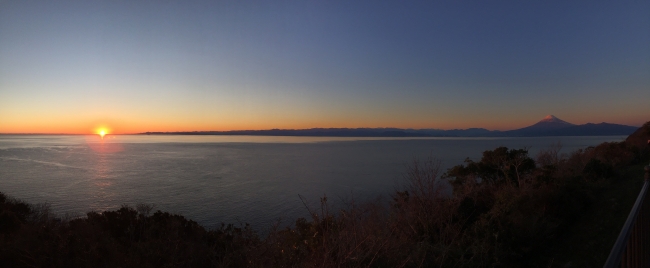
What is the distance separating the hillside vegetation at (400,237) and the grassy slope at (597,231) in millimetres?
32

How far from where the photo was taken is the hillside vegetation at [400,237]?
654 centimetres

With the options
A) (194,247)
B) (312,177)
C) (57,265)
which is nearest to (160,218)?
(194,247)

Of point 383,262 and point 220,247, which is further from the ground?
point 383,262

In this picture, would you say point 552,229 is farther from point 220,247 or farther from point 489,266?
point 220,247

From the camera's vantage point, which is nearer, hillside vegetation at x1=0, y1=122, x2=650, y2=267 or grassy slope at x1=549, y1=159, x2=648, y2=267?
hillside vegetation at x1=0, y1=122, x2=650, y2=267

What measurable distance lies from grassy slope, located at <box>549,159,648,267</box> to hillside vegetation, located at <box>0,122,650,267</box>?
3cm

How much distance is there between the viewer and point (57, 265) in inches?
296

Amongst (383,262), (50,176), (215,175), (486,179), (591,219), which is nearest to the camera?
(383,262)

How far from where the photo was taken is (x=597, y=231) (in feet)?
28.3

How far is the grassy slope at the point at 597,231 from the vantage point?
7387 millimetres

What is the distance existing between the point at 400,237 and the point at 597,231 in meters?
5.00

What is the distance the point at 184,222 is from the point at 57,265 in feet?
15.9

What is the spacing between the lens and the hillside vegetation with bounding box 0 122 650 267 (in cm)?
654

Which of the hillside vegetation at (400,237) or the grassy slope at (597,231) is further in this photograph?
the grassy slope at (597,231)
